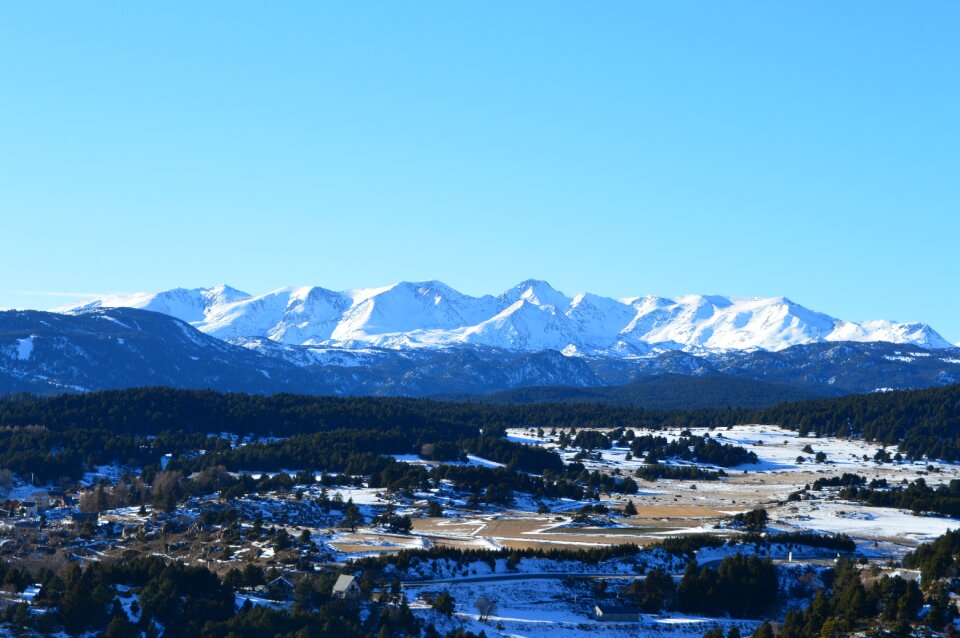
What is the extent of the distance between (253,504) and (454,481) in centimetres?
3285

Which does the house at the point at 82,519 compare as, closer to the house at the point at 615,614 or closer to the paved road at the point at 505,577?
the paved road at the point at 505,577

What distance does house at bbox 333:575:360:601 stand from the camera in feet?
257

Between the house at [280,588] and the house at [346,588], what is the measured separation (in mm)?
3167

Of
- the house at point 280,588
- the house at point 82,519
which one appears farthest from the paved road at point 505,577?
the house at point 82,519

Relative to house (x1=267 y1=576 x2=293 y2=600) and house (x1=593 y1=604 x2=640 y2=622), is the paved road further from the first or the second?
house (x1=267 y1=576 x2=293 y2=600)

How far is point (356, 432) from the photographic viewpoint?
600ft

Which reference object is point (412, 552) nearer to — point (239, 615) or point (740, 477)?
point (239, 615)

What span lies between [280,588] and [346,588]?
16.1ft

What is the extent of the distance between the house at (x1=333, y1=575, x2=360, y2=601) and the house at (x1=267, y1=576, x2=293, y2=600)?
3.17 metres

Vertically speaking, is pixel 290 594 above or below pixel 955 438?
below

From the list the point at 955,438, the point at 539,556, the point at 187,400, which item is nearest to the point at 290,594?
the point at 539,556

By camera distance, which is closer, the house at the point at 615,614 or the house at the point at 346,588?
the house at the point at 346,588

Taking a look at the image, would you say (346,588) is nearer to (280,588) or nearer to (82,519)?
(280,588)

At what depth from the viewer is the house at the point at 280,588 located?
7944 cm
